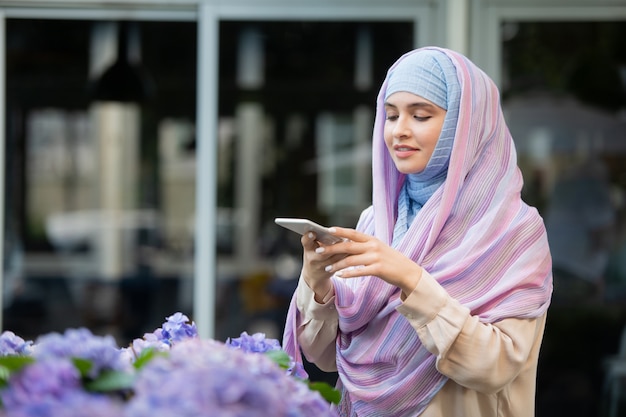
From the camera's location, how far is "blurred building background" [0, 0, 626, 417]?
385cm

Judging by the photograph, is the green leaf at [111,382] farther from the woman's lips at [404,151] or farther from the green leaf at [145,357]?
the woman's lips at [404,151]

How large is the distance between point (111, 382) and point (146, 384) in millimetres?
91

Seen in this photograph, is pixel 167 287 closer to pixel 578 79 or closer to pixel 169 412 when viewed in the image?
pixel 578 79

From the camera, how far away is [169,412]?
0.84 m

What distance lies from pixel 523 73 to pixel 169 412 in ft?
17.2

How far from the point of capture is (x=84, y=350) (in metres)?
0.99

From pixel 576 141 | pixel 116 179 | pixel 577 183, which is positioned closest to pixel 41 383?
pixel 577 183

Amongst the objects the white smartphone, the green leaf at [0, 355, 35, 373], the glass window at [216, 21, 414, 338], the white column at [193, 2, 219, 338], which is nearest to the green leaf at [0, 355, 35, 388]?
the green leaf at [0, 355, 35, 373]

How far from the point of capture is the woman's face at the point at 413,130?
1611mm

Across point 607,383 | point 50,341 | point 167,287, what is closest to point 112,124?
point 167,287

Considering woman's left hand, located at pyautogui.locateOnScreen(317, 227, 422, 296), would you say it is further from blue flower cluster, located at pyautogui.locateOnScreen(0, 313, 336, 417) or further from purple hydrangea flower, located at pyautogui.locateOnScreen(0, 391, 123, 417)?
purple hydrangea flower, located at pyautogui.locateOnScreen(0, 391, 123, 417)

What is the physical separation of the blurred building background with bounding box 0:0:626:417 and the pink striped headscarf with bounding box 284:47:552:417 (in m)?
2.08

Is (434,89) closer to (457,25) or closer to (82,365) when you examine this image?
(82,365)

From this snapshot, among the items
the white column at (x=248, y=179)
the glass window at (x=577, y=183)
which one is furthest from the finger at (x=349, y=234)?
the white column at (x=248, y=179)
